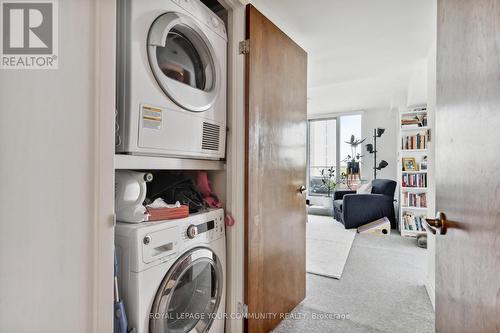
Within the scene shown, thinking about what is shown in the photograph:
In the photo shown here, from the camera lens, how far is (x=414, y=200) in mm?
4031

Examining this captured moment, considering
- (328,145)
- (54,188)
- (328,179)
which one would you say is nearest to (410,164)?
(328,179)

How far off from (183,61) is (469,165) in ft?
4.10

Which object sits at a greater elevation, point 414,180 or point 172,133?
point 172,133

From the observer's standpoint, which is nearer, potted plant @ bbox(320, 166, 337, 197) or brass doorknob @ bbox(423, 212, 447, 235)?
brass doorknob @ bbox(423, 212, 447, 235)

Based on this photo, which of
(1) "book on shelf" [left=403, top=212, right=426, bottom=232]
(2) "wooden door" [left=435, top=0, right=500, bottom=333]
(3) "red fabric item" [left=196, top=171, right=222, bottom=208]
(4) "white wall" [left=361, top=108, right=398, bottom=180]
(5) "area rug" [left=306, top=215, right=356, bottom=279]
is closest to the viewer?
(2) "wooden door" [left=435, top=0, right=500, bottom=333]

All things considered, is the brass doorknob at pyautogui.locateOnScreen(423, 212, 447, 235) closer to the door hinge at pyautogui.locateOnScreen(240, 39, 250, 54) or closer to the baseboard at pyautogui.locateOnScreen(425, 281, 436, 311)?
the door hinge at pyautogui.locateOnScreen(240, 39, 250, 54)

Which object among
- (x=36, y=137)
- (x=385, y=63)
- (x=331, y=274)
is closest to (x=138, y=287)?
(x=36, y=137)

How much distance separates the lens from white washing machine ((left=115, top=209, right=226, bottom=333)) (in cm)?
100

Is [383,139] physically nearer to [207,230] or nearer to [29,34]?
[207,230]

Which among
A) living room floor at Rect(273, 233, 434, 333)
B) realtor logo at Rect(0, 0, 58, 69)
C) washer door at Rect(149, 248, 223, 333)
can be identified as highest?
realtor logo at Rect(0, 0, 58, 69)

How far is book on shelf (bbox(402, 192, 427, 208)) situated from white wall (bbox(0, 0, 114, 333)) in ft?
14.4

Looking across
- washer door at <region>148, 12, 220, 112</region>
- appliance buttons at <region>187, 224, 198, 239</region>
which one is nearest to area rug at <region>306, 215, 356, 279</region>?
appliance buttons at <region>187, 224, 198, 239</region>

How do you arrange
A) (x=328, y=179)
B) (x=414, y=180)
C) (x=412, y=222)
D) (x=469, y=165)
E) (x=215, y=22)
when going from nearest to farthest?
(x=469, y=165) → (x=215, y=22) → (x=412, y=222) → (x=414, y=180) → (x=328, y=179)

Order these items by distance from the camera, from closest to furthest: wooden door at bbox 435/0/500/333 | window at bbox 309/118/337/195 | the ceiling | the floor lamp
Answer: wooden door at bbox 435/0/500/333 → the ceiling → the floor lamp → window at bbox 309/118/337/195
